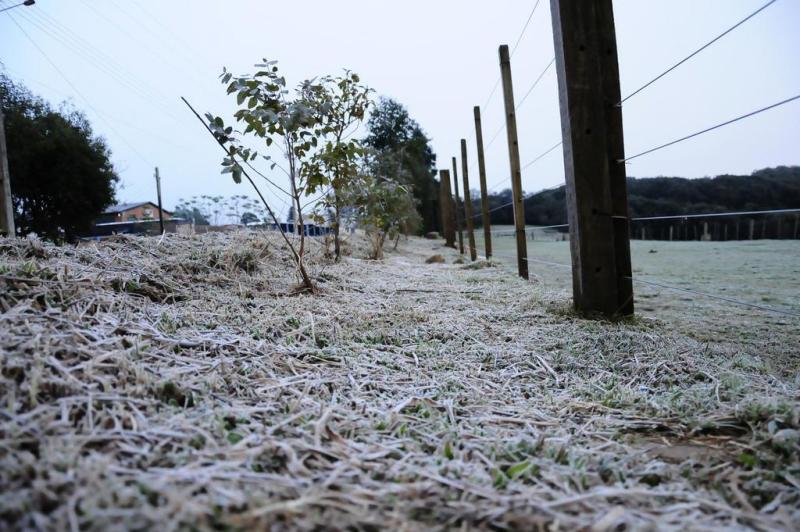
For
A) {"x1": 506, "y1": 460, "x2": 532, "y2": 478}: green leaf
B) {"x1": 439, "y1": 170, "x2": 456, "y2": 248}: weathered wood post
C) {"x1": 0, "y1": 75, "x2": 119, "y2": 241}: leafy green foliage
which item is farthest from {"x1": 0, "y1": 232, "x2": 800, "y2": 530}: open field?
{"x1": 0, "y1": 75, "x2": 119, "y2": 241}: leafy green foliage

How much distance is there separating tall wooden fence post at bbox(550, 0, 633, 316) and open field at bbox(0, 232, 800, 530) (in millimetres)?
Answer: 364

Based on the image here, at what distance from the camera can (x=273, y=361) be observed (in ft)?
4.51

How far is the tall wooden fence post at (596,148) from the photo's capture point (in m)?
2.24

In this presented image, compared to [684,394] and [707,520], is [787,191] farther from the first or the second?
[707,520]

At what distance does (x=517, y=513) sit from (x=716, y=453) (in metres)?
0.57

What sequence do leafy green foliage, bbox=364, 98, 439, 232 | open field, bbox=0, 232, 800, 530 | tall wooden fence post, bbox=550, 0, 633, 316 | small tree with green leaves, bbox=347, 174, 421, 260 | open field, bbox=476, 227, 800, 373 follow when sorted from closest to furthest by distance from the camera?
open field, bbox=0, 232, 800, 530, open field, bbox=476, 227, 800, 373, tall wooden fence post, bbox=550, 0, 633, 316, small tree with green leaves, bbox=347, 174, 421, 260, leafy green foliage, bbox=364, 98, 439, 232

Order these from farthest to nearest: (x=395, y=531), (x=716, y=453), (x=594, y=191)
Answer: (x=594, y=191) < (x=716, y=453) < (x=395, y=531)

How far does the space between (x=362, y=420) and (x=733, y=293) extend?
281 cm

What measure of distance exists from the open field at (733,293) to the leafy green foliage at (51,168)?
46.8 feet

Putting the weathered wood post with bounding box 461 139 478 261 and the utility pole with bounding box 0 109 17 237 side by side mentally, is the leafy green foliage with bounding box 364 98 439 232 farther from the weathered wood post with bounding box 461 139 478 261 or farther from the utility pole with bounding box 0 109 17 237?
the utility pole with bounding box 0 109 17 237

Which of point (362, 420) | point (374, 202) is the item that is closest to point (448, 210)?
point (374, 202)

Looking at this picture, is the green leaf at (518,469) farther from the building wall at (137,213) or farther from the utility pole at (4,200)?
the building wall at (137,213)

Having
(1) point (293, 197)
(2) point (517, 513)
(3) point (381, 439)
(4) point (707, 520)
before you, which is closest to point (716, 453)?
(4) point (707, 520)

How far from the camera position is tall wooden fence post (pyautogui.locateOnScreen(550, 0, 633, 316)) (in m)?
2.24
